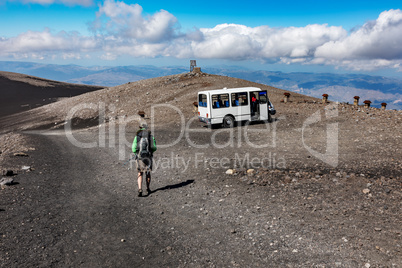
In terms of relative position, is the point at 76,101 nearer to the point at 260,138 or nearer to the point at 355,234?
the point at 260,138

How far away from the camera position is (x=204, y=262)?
5.84 m

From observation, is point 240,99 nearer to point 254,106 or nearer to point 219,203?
point 254,106

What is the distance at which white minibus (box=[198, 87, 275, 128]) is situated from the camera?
67.1 feet

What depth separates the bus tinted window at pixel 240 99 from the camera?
2067 cm

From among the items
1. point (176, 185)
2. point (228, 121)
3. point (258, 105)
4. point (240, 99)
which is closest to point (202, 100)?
point (228, 121)

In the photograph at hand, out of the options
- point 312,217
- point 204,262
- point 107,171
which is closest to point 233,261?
point 204,262

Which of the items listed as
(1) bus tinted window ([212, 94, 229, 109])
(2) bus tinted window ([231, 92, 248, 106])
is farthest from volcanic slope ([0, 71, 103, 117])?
(2) bus tinted window ([231, 92, 248, 106])

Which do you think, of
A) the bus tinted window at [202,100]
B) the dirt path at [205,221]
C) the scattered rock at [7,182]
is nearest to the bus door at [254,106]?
the bus tinted window at [202,100]

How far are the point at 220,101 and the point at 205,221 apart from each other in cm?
1397

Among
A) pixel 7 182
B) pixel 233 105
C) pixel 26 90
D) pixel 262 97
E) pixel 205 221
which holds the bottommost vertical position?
pixel 205 221

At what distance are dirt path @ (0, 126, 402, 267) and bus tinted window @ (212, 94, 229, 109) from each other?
926cm

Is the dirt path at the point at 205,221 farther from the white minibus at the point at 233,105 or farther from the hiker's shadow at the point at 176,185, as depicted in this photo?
the white minibus at the point at 233,105

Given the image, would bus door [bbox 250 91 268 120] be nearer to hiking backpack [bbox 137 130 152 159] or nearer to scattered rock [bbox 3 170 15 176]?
hiking backpack [bbox 137 130 152 159]

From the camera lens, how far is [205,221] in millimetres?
7711
